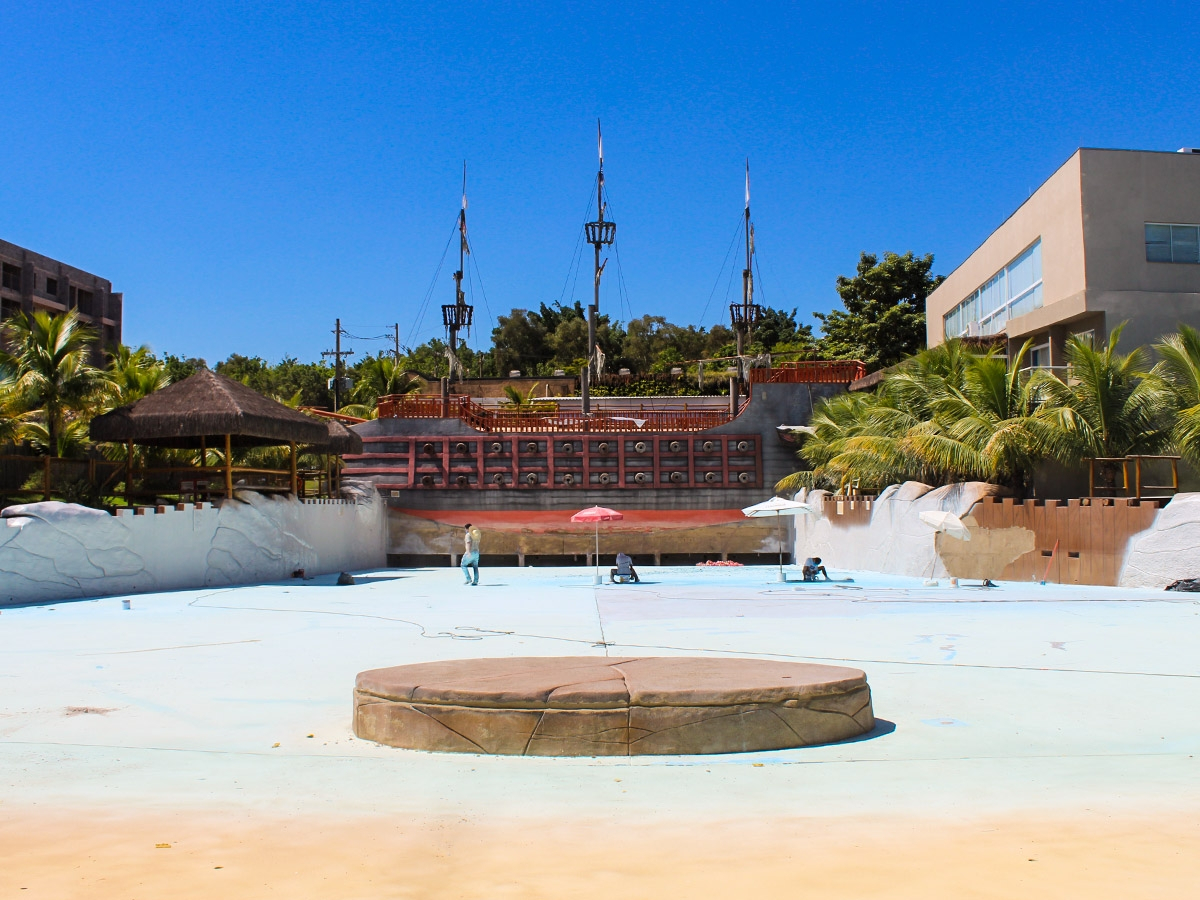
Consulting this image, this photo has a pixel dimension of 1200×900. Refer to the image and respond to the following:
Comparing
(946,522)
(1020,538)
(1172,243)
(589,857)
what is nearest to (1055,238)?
(1172,243)

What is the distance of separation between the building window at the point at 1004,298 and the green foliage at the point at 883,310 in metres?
9.28

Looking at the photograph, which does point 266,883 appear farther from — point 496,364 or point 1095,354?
point 496,364

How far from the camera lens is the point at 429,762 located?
617 centimetres

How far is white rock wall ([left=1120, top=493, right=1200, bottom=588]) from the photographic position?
57.8 ft

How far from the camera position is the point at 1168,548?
711 inches

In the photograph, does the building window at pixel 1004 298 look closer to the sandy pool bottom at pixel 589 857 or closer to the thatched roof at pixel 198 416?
the thatched roof at pixel 198 416

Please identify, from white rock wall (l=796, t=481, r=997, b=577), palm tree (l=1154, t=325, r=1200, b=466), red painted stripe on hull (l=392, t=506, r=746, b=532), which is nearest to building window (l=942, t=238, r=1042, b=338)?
white rock wall (l=796, t=481, r=997, b=577)

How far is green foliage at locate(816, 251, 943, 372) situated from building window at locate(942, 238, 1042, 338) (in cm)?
928

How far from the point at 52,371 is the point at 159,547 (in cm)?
604

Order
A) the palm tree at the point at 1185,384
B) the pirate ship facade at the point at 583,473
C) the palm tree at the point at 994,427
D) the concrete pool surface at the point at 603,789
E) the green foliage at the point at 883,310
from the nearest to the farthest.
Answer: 1. the concrete pool surface at the point at 603,789
2. the palm tree at the point at 1185,384
3. the palm tree at the point at 994,427
4. the pirate ship facade at the point at 583,473
5. the green foliage at the point at 883,310

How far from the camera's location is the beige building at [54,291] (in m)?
52.2

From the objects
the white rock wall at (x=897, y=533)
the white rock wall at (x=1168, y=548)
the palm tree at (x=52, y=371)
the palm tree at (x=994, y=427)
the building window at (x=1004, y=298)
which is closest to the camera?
the white rock wall at (x=1168, y=548)

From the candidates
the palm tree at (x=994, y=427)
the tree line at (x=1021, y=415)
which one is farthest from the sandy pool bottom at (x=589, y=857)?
the palm tree at (x=994, y=427)

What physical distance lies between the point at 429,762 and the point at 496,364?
64.6 metres
